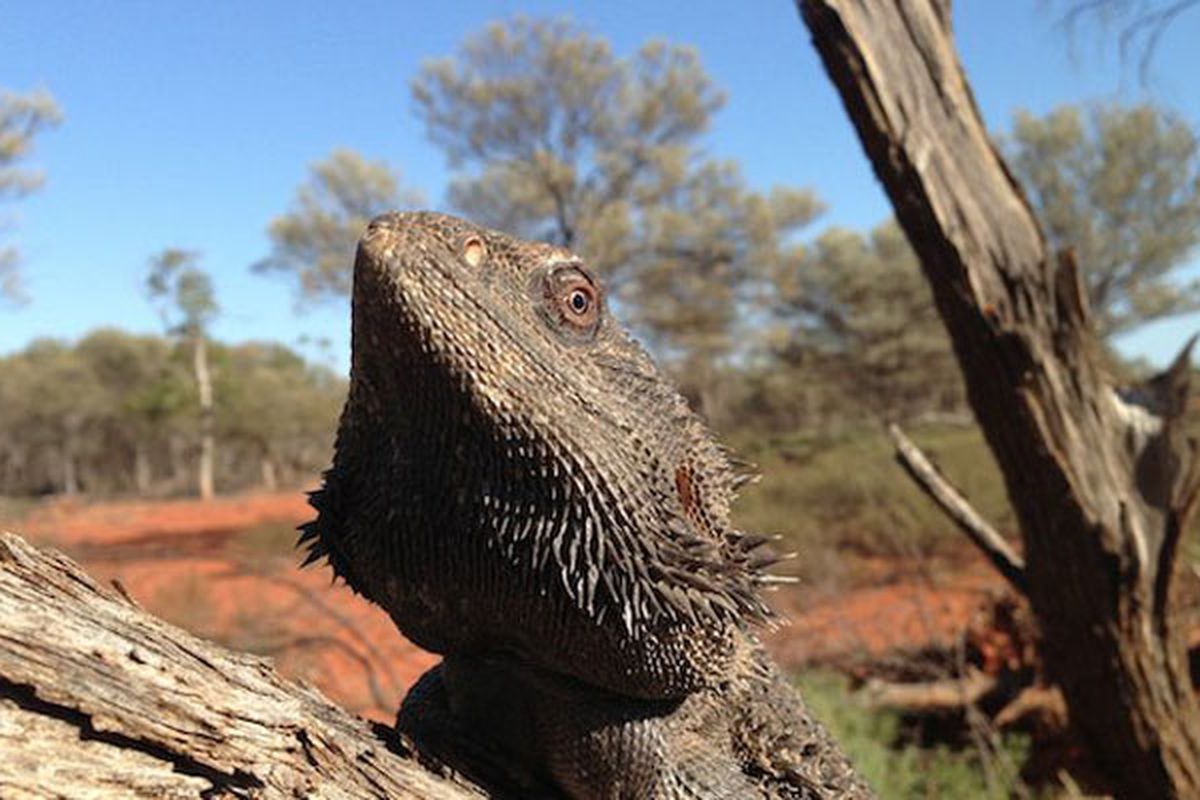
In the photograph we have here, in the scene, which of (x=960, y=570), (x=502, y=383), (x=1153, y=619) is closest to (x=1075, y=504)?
(x=1153, y=619)

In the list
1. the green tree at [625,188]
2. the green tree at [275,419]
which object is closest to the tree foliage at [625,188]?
the green tree at [625,188]

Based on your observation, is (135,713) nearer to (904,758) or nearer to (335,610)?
(904,758)

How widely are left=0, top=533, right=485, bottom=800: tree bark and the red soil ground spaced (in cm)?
360

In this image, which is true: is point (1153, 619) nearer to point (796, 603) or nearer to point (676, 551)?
point (676, 551)

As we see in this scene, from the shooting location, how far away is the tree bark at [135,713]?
118 cm

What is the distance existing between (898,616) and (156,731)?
1116 cm

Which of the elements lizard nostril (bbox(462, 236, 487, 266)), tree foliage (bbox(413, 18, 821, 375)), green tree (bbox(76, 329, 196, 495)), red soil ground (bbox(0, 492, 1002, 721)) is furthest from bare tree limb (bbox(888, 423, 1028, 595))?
green tree (bbox(76, 329, 196, 495))

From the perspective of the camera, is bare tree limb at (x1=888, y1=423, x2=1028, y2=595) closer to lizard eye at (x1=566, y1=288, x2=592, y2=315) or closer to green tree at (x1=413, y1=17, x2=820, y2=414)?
lizard eye at (x1=566, y1=288, x2=592, y2=315)

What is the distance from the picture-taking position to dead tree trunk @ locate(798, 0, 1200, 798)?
145 inches

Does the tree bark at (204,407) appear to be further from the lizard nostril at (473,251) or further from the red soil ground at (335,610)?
the lizard nostril at (473,251)

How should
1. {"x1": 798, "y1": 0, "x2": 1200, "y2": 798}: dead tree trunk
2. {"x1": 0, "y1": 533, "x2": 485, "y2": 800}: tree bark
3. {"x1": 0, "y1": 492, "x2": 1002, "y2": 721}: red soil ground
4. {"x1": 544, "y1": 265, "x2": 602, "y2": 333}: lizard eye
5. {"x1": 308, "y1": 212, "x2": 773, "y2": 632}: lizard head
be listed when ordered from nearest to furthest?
{"x1": 0, "y1": 533, "x2": 485, "y2": 800}: tree bark → {"x1": 308, "y1": 212, "x2": 773, "y2": 632}: lizard head → {"x1": 544, "y1": 265, "x2": 602, "y2": 333}: lizard eye → {"x1": 798, "y1": 0, "x2": 1200, "y2": 798}: dead tree trunk → {"x1": 0, "y1": 492, "x2": 1002, "y2": 721}: red soil ground

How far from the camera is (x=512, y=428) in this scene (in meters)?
1.48

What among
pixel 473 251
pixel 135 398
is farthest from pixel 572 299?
pixel 135 398

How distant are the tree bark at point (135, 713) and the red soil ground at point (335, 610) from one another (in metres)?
3.60
